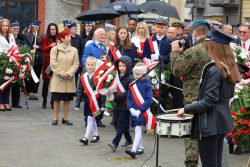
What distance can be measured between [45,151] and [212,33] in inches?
171

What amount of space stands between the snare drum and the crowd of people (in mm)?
149

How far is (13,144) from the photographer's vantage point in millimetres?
10719

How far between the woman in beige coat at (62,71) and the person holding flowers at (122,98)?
2.26 meters

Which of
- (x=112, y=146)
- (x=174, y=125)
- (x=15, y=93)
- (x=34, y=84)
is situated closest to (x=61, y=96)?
(x=15, y=93)

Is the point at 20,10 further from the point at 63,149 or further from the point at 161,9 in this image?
the point at 63,149

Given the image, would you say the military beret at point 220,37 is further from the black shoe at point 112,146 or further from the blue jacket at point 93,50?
the blue jacket at point 93,50

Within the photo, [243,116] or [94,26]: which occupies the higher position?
[94,26]

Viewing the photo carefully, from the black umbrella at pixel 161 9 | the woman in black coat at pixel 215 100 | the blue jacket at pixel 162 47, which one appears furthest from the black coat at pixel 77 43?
the woman in black coat at pixel 215 100

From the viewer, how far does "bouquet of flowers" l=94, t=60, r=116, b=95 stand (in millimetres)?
10711

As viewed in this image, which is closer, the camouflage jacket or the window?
the camouflage jacket

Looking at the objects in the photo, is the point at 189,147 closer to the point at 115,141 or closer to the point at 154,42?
the point at 115,141

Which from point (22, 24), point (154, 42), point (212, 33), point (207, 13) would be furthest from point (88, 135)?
point (207, 13)

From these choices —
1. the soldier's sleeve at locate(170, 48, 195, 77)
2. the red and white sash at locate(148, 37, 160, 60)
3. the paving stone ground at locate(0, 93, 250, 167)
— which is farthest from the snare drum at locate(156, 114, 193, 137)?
the red and white sash at locate(148, 37, 160, 60)

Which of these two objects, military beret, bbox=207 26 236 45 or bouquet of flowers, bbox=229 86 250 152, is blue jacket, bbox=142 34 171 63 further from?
military beret, bbox=207 26 236 45
